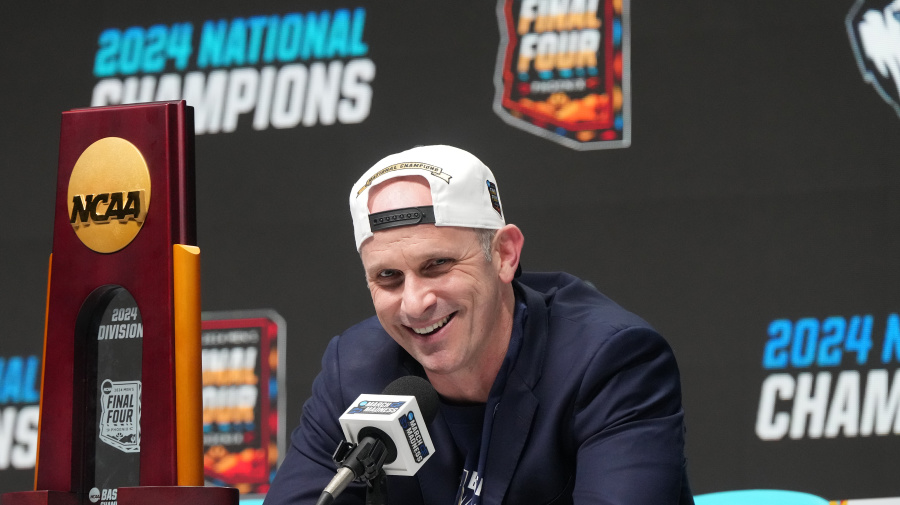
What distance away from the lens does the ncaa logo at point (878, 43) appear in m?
2.98

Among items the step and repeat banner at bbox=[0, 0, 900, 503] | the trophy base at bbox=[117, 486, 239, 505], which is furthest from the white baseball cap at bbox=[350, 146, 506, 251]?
the step and repeat banner at bbox=[0, 0, 900, 503]

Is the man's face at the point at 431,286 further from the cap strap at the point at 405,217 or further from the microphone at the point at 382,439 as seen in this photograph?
the microphone at the point at 382,439

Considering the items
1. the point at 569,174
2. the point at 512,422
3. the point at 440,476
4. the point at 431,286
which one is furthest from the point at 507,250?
the point at 569,174

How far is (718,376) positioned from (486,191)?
147 cm

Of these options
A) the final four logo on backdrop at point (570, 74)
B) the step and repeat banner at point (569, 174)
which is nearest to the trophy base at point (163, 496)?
the step and repeat banner at point (569, 174)

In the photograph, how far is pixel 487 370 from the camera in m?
1.92

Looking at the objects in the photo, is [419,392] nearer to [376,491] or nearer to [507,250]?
[376,491]

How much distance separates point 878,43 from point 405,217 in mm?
1962

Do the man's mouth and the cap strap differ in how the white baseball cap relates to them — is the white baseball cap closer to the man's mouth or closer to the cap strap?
the cap strap

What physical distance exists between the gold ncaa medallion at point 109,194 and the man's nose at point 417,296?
58 centimetres

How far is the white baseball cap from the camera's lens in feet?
5.62

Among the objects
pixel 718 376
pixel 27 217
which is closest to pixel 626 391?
pixel 718 376

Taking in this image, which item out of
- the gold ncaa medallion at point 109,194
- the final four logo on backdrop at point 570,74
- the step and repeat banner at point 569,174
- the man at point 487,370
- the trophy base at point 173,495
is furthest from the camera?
the final four logo on backdrop at point 570,74

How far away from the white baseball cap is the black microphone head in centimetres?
29
